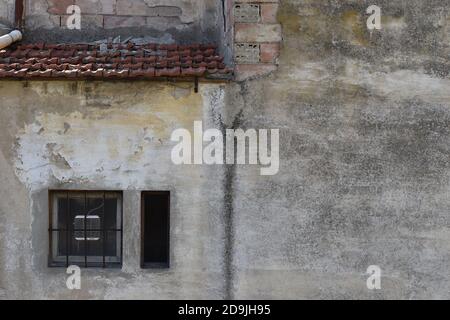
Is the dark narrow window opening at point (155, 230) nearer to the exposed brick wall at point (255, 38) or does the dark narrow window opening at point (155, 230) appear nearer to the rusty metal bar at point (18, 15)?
the exposed brick wall at point (255, 38)

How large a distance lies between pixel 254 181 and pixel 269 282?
115 centimetres

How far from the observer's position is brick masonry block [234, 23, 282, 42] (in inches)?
313

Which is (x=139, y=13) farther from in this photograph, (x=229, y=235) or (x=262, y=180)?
(x=229, y=235)

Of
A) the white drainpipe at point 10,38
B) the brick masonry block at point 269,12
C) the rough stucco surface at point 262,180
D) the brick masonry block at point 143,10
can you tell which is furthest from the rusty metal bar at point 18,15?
the brick masonry block at point 269,12

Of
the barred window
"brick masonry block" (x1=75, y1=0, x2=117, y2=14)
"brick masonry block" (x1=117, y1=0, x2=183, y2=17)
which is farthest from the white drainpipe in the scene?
the barred window

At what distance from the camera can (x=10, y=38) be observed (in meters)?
8.54

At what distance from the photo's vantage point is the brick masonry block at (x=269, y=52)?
7941 mm

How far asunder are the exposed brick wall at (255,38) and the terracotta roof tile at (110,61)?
232 mm

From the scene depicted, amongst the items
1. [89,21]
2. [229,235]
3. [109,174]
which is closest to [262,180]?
[229,235]

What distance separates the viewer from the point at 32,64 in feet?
26.2

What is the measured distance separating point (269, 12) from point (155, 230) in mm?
2832

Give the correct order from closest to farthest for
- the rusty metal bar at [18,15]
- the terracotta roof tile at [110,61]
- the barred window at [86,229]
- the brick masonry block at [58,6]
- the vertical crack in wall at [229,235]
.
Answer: the terracotta roof tile at [110,61]
the vertical crack in wall at [229,235]
the barred window at [86,229]
the rusty metal bar at [18,15]
the brick masonry block at [58,6]

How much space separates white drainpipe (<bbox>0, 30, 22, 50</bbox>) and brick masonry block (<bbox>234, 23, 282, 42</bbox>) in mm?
2794

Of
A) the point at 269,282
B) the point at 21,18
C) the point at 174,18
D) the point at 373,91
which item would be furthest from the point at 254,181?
the point at 21,18
